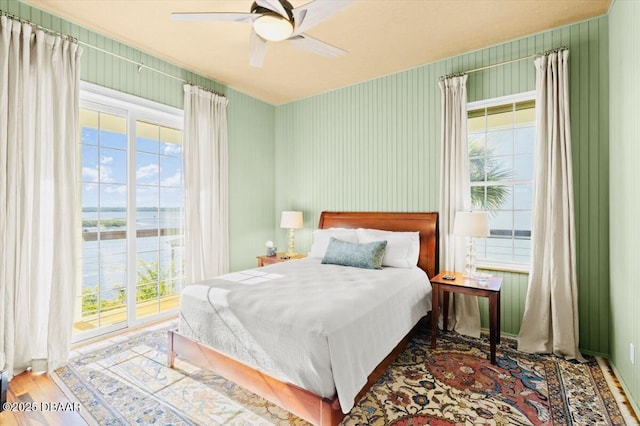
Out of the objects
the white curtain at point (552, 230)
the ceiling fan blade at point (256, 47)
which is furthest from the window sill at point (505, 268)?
the ceiling fan blade at point (256, 47)

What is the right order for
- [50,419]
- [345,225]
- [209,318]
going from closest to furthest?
[50,419]
[209,318]
[345,225]

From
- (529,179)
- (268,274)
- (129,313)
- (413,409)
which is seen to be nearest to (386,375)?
(413,409)

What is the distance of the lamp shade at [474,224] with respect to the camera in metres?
2.82

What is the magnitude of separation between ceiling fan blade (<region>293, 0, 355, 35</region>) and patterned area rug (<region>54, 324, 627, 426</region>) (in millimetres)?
2646

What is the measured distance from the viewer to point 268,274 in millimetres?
2984

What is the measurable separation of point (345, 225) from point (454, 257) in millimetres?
1438

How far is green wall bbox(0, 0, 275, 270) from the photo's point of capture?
2973 millimetres

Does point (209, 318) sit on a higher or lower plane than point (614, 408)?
higher

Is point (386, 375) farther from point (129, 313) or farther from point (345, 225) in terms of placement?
point (129, 313)

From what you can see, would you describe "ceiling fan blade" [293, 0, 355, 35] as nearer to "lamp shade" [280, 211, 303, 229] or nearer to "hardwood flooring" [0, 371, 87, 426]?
"lamp shade" [280, 211, 303, 229]

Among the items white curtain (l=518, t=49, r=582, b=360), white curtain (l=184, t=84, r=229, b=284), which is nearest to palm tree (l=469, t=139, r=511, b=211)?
white curtain (l=518, t=49, r=582, b=360)

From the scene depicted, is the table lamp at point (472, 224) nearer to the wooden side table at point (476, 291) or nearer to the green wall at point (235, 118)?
the wooden side table at point (476, 291)

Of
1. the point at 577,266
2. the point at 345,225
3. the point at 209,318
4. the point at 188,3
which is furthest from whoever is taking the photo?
the point at 345,225

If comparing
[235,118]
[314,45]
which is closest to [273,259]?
[235,118]
